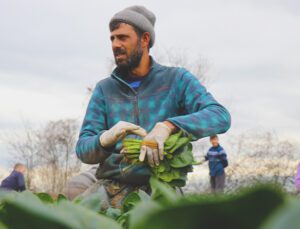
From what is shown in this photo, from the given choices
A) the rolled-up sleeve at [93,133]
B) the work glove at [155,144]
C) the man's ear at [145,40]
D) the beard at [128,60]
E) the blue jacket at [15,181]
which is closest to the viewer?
the work glove at [155,144]

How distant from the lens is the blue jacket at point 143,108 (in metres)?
2.90

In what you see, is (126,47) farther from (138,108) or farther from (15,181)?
(15,181)

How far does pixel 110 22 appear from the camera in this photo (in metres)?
3.27

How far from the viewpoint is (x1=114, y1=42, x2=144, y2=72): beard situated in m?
3.17

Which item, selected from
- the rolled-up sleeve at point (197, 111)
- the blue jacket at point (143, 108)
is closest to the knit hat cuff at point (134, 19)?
the blue jacket at point (143, 108)

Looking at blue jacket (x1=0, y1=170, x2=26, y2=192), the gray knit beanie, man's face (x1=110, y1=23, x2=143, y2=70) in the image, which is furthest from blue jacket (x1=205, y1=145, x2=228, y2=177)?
man's face (x1=110, y1=23, x2=143, y2=70)

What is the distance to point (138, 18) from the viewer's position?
10.7ft

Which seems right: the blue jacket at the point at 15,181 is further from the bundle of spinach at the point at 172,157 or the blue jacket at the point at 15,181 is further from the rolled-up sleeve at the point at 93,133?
the bundle of spinach at the point at 172,157

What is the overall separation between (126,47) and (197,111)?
1.72 ft

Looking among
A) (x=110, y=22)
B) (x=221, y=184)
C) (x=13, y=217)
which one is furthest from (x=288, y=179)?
(x=13, y=217)

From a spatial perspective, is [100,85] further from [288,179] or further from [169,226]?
[288,179]

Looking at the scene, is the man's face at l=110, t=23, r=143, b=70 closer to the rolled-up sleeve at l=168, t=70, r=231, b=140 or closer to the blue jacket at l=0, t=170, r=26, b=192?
the rolled-up sleeve at l=168, t=70, r=231, b=140

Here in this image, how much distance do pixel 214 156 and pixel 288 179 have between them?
5067 mm

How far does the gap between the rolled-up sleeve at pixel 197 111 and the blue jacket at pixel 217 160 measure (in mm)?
9871
